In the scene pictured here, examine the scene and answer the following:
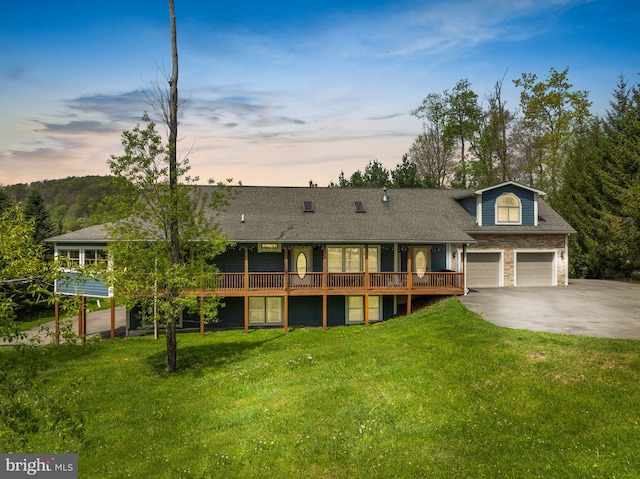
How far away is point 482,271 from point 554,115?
2231 centimetres

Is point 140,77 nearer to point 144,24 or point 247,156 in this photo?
point 144,24

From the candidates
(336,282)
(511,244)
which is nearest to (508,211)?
(511,244)

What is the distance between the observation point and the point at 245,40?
64.1 feet

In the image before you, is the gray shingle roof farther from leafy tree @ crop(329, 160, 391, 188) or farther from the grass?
leafy tree @ crop(329, 160, 391, 188)

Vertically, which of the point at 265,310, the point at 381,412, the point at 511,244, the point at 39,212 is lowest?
the point at 265,310

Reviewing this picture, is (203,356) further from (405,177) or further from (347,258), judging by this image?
(405,177)

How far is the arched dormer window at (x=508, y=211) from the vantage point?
23125 millimetres

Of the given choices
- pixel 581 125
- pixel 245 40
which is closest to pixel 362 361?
pixel 245 40

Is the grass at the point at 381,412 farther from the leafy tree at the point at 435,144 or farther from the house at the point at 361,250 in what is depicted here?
the leafy tree at the point at 435,144

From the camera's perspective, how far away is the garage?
75.4 ft

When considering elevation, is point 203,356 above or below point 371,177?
below

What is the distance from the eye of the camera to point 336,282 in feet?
65.3

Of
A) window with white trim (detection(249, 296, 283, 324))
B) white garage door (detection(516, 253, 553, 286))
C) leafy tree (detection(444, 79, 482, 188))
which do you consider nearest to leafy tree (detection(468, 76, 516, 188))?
leafy tree (detection(444, 79, 482, 188))

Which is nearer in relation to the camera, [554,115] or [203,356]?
[203,356]
